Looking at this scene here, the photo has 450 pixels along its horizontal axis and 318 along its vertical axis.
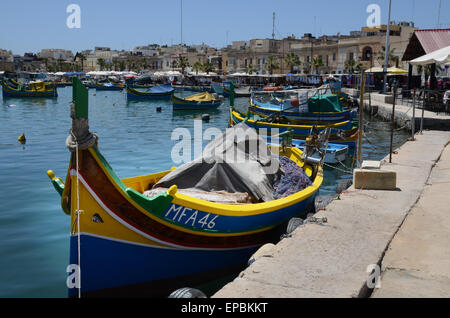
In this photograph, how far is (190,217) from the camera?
22.3 feet

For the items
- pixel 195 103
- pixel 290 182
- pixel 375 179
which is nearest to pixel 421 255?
pixel 375 179

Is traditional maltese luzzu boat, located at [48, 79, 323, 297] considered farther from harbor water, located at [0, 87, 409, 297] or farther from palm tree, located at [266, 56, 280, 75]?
palm tree, located at [266, 56, 280, 75]

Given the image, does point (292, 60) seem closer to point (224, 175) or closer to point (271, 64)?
point (271, 64)

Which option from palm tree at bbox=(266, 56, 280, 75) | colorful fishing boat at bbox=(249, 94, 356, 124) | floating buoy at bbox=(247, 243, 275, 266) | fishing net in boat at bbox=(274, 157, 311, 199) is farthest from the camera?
palm tree at bbox=(266, 56, 280, 75)

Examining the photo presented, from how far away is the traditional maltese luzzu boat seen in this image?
5.96m

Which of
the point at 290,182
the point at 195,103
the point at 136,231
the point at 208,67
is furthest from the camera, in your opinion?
the point at 208,67

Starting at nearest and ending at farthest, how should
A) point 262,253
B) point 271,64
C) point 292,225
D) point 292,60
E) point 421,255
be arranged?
point 421,255
point 262,253
point 292,225
point 292,60
point 271,64

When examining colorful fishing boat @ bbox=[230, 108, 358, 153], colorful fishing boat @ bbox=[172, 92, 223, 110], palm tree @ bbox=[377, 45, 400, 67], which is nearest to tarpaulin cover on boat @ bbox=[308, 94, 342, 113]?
colorful fishing boat @ bbox=[230, 108, 358, 153]

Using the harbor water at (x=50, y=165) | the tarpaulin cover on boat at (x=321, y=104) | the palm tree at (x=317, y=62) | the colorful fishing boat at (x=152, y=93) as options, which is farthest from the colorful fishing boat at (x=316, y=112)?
the palm tree at (x=317, y=62)

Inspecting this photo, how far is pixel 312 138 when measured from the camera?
1378 cm

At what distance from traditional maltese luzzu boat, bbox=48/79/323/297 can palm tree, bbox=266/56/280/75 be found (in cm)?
7853

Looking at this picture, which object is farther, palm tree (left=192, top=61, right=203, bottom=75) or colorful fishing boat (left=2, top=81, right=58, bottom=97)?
palm tree (left=192, top=61, right=203, bottom=75)

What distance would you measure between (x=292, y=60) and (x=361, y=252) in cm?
7882

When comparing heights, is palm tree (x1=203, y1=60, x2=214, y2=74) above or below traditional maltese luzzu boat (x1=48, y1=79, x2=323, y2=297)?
above
